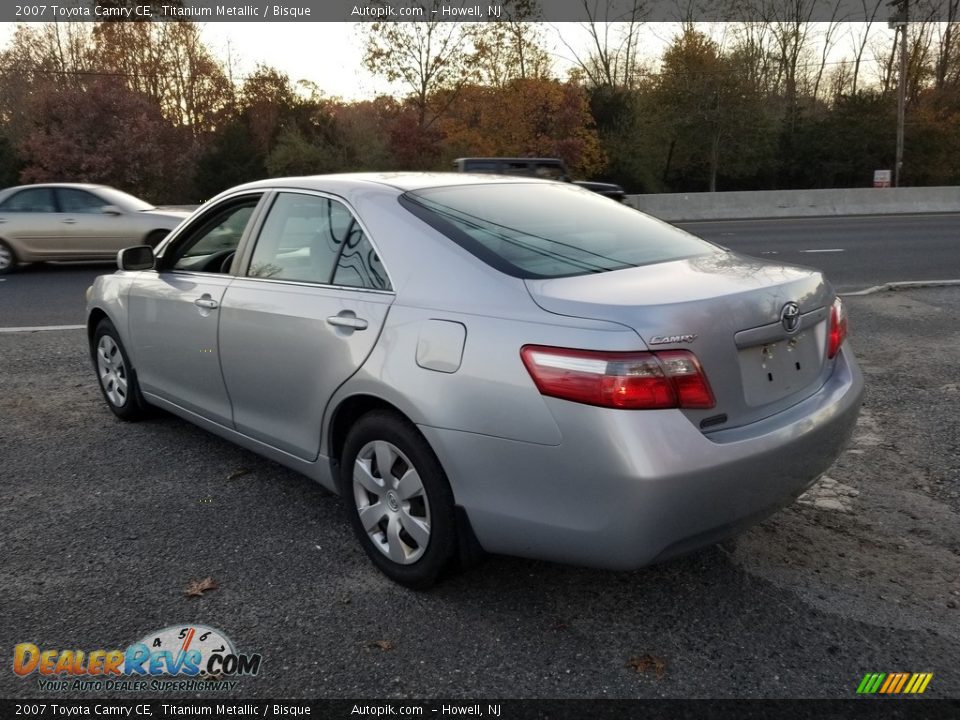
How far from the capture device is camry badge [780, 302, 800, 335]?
2.88m

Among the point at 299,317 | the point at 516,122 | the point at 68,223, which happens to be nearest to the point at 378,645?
the point at 299,317

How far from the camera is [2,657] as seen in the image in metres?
2.83

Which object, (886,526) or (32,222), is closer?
(886,526)

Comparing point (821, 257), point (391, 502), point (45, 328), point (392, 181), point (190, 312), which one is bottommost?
point (45, 328)

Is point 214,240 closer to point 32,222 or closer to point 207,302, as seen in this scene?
point 207,302

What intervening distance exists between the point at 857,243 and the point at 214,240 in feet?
45.7

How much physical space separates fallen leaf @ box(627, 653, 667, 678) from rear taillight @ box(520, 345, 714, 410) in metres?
0.87

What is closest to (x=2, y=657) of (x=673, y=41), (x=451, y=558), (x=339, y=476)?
(x=339, y=476)

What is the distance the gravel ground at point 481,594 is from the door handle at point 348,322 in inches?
39.5

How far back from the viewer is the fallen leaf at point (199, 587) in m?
3.21

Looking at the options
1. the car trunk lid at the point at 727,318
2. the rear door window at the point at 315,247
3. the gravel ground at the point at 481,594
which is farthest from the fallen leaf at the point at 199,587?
the car trunk lid at the point at 727,318

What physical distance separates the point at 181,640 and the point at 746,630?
2.00 metres

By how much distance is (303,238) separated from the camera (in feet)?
12.3

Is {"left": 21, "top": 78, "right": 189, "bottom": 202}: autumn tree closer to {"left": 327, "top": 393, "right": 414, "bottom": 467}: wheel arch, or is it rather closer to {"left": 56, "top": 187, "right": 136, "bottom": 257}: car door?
{"left": 56, "top": 187, "right": 136, "bottom": 257}: car door
